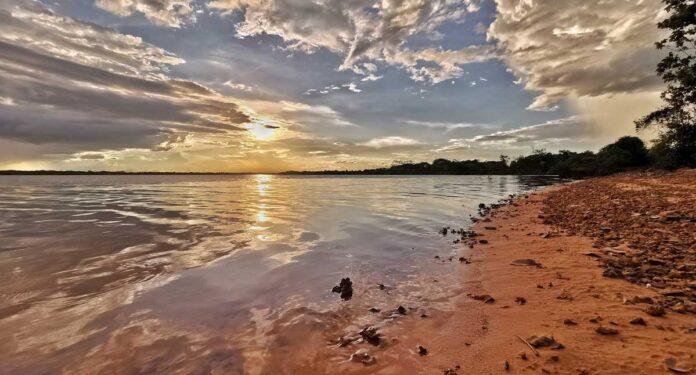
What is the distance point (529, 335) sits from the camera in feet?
17.3

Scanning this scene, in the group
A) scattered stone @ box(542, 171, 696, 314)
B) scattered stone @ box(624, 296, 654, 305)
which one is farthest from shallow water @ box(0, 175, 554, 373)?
scattered stone @ box(542, 171, 696, 314)

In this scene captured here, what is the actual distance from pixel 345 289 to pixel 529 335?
13.1 feet

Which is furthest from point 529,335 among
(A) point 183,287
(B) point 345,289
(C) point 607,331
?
(A) point 183,287

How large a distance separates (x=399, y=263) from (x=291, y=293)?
3973 mm

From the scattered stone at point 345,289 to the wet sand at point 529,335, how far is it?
1503 mm

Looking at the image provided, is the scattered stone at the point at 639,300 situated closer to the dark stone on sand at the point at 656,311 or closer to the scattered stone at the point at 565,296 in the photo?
the dark stone on sand at the point at 656,311

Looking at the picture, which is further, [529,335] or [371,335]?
[371,335]

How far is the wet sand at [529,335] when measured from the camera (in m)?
4.43

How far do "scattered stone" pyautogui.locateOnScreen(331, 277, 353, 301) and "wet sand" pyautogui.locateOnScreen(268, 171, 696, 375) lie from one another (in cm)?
150

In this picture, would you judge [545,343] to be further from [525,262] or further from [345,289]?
[525,262]

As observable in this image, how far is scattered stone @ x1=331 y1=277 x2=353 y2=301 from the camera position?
780 centimetres

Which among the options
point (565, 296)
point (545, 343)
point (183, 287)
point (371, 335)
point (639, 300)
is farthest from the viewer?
point (183, 287)

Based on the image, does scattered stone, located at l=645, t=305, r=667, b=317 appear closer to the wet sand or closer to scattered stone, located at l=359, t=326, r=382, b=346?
the wet sand

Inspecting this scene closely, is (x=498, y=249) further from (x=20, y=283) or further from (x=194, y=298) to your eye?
(x=20, y=283)
